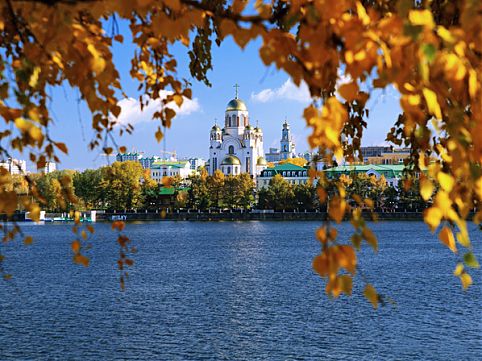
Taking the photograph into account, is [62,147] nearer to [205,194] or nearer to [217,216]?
[205,194]

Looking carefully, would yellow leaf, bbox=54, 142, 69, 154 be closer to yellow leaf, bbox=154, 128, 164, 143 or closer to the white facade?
yellow leaf, bbox=154, 128, 164, 143

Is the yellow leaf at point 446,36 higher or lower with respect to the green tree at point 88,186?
lower

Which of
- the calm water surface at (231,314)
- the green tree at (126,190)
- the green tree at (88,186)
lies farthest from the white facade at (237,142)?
the calm water surface at (231,314)

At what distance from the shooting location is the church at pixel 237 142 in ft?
305

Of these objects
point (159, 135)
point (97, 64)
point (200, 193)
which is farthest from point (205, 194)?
point (97, 64)

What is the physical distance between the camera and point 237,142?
308 ft

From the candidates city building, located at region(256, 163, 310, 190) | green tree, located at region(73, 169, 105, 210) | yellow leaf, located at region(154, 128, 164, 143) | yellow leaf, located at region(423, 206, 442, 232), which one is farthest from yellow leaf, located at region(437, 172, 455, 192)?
city building, located at region(256, 163, 310, 190)

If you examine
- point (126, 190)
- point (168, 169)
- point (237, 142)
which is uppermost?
point (237, 142)

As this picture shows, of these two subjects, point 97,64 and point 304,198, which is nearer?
point 97,64

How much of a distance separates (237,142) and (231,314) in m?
76.2

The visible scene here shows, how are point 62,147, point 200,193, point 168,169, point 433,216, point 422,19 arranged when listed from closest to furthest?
1. point 422,19
2. point 433,216
3. point 62,147
4. point 200,193
5. point 168,169

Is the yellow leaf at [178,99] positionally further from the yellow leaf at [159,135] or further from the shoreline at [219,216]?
the shoreline at [219,216]

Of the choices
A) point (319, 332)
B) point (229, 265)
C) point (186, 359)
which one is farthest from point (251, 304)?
point (229, 265)

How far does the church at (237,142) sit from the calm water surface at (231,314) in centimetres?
6145
